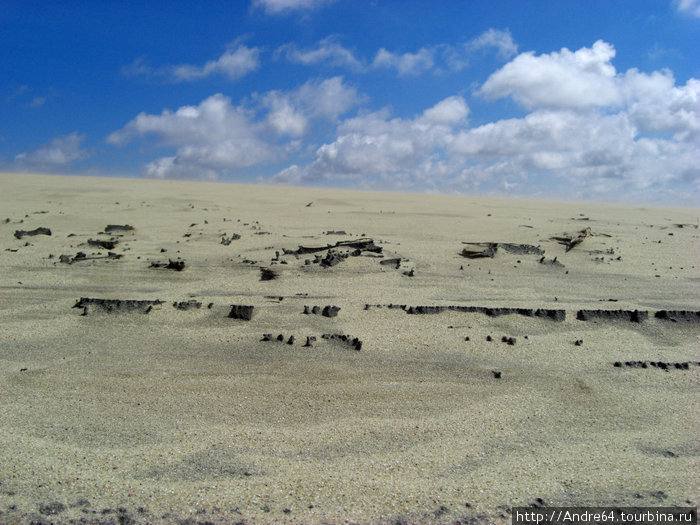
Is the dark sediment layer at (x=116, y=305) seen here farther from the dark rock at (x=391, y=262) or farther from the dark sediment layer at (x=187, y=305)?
the dark rock at (x=391, y=262)

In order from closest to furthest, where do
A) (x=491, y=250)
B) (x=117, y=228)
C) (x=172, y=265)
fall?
(x=172, y=265)
(x=491, y=250)
(x=117, y=228)

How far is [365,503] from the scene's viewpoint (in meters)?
2.54

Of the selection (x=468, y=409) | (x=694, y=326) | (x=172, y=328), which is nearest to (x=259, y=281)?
(x=172, y=328)

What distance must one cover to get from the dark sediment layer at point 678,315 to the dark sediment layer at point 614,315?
14 centimetres

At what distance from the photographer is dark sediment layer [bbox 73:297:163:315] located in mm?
5066

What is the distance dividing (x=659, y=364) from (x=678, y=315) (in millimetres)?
1242

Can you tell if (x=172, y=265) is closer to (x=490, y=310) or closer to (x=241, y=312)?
(x=241, y=312)

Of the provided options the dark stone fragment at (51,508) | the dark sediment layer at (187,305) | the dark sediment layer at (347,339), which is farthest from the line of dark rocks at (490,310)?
the dark stone fragment at (51,508)

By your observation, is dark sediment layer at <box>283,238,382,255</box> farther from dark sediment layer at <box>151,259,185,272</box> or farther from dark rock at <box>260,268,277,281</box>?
dark sediment layer at <box>151,259,185,272</box>

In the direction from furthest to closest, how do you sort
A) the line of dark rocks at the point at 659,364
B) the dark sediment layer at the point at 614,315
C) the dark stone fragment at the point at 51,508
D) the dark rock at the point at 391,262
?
the dark rock at the point at 391,262 < the dark sediment layer at the point at 614,315 < the line of dark rocks at the point at 659,364 < the dark stone fragment at the point at 51,508

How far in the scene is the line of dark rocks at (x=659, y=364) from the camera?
4.11 metres

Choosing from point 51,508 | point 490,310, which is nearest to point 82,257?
point 51,508

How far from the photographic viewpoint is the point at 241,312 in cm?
496

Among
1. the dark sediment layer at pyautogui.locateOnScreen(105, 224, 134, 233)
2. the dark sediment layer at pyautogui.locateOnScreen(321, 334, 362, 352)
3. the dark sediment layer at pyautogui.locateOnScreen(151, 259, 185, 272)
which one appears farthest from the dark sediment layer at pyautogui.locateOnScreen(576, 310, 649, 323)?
the dark sediment layer at pyautogui.locateOnScreen(105, 224, 134, 233)
